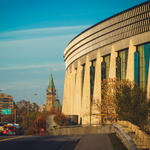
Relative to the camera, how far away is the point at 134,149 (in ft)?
27.0

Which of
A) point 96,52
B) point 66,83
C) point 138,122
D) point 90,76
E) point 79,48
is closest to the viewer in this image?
point 138,122

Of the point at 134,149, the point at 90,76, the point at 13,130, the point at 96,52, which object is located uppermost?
the point at 96,52

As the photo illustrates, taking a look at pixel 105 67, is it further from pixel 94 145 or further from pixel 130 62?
pixel 94 145

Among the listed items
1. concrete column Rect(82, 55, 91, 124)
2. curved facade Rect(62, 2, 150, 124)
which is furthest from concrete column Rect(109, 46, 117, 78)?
concrete column Rect(82, 55, 91, 124)

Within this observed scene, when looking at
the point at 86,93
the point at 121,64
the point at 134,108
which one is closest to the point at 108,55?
the point at 121,64

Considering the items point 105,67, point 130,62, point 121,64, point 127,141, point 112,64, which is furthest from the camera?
point 105,67

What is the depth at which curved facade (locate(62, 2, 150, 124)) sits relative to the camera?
5625cm

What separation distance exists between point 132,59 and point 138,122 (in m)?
27.7

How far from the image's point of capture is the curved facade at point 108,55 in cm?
5625

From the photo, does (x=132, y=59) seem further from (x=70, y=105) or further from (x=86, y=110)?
(x=70, y=105)

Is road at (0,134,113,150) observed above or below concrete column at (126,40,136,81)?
below

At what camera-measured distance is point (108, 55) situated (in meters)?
68.9

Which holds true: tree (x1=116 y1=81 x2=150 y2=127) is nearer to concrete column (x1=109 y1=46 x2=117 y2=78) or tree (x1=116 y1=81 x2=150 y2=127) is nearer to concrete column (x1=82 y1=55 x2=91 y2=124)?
concrete column (x1=109 y1=46 x2=117 y2=78)

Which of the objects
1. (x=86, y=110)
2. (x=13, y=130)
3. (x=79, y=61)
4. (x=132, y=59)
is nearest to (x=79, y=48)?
(x=79, y=61)
